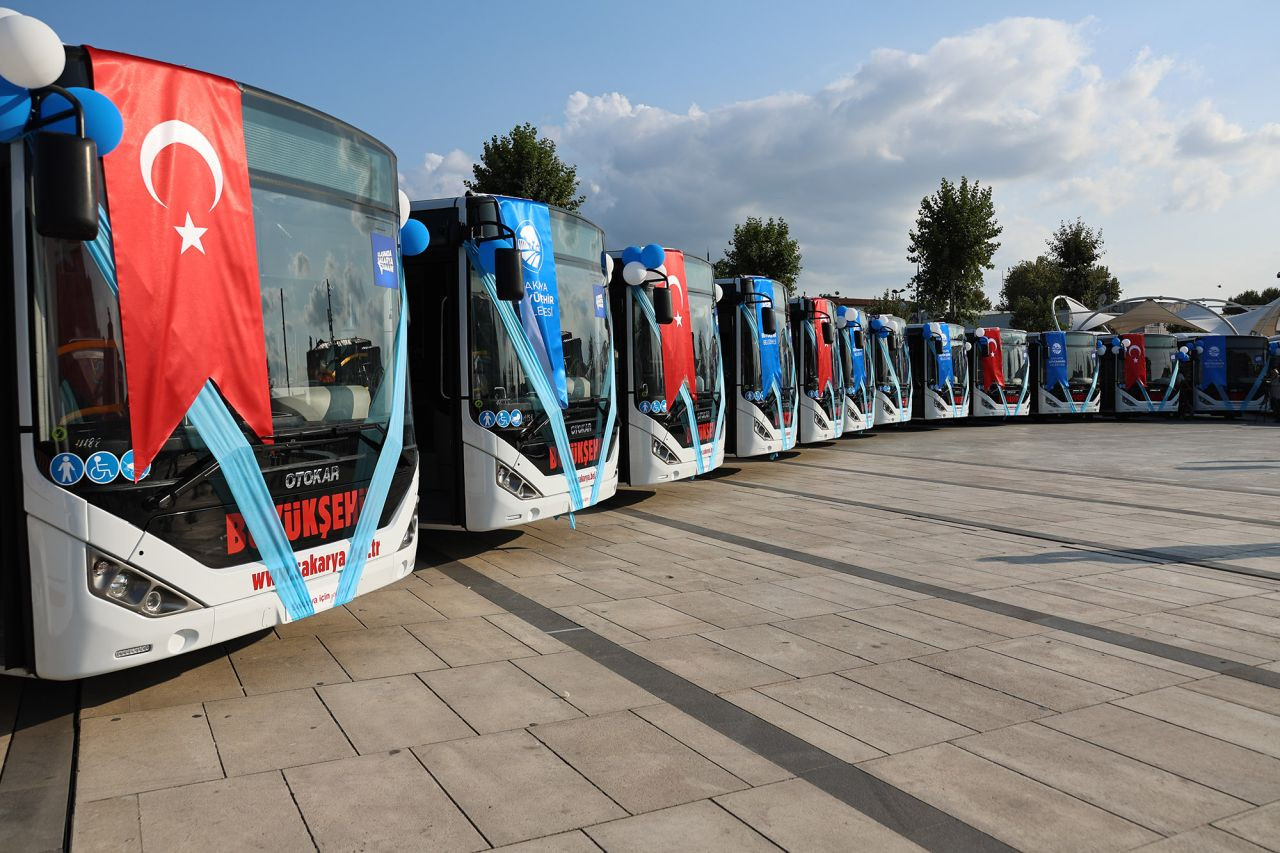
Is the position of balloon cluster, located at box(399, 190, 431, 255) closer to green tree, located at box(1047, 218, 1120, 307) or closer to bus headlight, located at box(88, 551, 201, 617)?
bus headlight, located at box(88, 551, 201, 617)

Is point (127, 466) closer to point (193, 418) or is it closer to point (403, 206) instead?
point (193, 418)

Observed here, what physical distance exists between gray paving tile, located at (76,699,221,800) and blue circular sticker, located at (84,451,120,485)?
122 centimetres

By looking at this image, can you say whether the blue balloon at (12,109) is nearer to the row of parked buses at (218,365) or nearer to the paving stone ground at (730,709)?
the row of parked buses at (218,365)

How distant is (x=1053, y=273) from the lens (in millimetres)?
74875

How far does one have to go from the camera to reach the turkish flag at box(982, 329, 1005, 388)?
29.2m

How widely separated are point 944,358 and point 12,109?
25.9 metres

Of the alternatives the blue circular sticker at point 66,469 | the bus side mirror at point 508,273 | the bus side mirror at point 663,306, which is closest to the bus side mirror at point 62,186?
the blue circular sticker at point 66,469

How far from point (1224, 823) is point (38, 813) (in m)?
4.52

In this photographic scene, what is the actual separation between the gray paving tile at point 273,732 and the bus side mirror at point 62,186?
231 cm

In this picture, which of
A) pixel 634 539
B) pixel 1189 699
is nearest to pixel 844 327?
pixel 634 539

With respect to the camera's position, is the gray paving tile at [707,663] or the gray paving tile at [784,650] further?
the gray paving tile at [784,650]

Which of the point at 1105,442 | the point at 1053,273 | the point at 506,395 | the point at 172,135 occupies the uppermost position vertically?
→ the point at 1053,273

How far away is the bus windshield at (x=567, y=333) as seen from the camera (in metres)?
8.00

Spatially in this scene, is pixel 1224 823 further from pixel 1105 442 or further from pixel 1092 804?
pixel 1105 442
